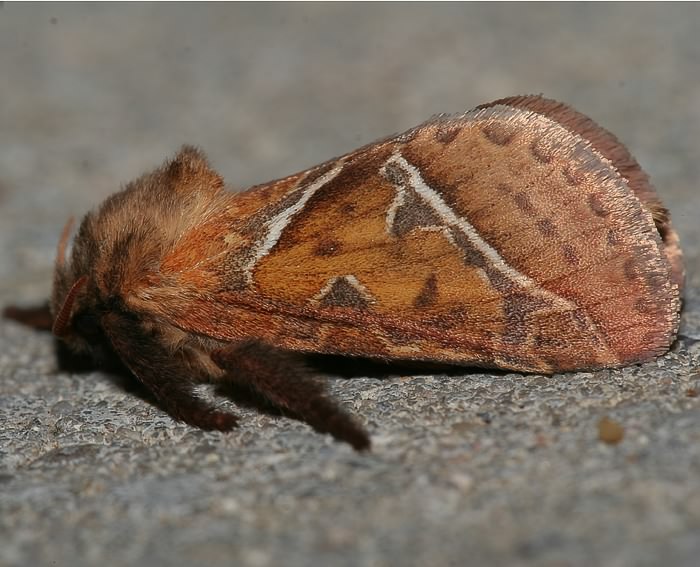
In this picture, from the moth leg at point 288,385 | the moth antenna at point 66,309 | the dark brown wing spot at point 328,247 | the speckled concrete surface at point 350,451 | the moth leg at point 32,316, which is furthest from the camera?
the moth leg at point 32,316

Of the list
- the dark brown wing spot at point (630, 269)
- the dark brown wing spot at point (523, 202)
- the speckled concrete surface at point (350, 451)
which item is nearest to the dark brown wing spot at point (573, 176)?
the dark brown wing spot at point (523, 202)

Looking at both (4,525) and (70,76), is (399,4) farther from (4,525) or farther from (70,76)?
(4,525)

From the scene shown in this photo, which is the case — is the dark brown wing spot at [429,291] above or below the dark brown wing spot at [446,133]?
below

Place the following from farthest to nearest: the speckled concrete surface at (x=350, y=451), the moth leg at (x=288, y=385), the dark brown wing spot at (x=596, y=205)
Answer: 1. the dark brown wing spot at (x=596, y=205)
2. the moth leg at (x=288, y=385)
3. the speckled concrete surface at (x=350, y=451)

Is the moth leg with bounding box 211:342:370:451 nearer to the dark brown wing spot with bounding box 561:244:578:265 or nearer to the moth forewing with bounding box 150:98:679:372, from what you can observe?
the moth forewing with bounding box 150:98:679:372

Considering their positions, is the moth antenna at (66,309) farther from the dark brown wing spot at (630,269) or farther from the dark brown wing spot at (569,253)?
the dark brown wing spot at (630,269)

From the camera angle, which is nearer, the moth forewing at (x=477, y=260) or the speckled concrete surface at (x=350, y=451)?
the speckled concrete surface at (x=350, y=451)

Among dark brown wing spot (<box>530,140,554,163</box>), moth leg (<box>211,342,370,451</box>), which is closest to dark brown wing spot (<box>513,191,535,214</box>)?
dark brown wing spot (<box>530,140,554,163</box>)
